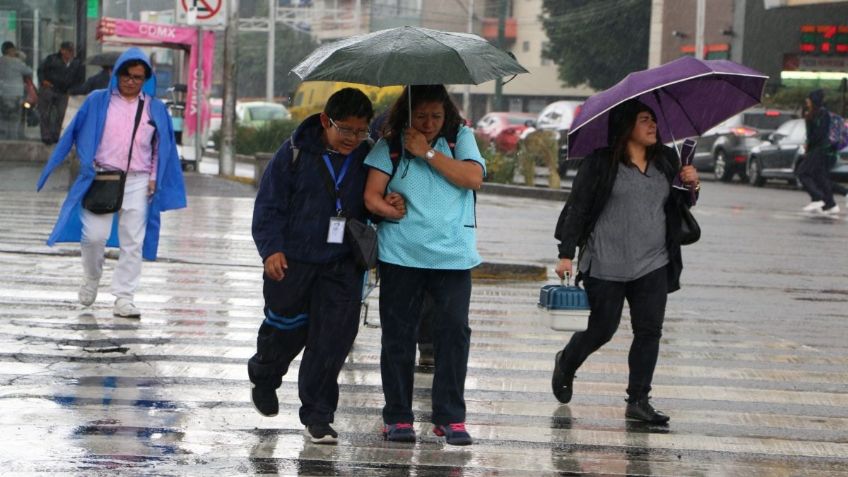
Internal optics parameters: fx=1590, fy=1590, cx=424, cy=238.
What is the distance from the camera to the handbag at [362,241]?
21.5 ft

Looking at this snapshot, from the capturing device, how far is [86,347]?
29.8ft

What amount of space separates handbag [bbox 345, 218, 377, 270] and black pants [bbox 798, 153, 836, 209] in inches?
711

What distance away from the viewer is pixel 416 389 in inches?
322

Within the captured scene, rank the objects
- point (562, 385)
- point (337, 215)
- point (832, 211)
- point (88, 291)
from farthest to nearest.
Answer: point (832, 211)
point (88, 291)
point (562, 385)
point (337, 215)

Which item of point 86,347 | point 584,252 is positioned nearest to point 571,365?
point 584,252

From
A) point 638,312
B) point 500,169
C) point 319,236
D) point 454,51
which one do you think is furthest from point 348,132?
point 500,169

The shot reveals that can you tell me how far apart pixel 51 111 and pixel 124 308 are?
15.2m

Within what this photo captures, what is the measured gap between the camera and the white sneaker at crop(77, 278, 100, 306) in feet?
34.4

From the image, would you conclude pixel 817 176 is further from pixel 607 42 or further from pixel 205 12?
pixel 607 42

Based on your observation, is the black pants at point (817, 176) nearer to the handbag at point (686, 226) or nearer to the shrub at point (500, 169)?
the shrub at point (500, 169)

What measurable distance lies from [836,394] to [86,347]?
13.7ft

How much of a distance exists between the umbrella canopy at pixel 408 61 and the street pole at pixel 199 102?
1996cm

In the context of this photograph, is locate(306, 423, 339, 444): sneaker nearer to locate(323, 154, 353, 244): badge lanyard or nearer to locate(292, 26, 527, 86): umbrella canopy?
locate(323, 154, 353, 244): badge lanyard

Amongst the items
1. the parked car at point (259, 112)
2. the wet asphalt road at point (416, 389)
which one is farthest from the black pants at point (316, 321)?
the parked car at point (259, 112)
